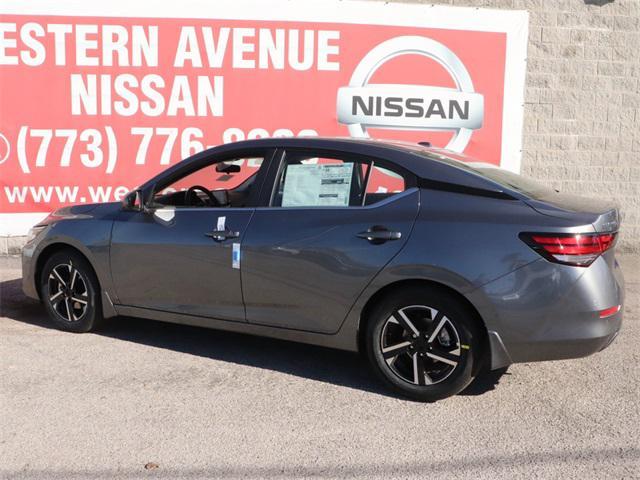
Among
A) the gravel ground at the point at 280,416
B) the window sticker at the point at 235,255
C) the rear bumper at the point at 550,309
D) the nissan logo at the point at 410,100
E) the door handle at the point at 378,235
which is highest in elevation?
the nissan logo at the point at 410,100

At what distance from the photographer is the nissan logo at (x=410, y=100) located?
8797 mm

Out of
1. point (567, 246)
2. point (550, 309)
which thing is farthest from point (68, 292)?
point (567, 246)

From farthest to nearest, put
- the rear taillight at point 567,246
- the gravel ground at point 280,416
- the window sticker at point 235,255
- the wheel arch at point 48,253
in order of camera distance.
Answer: the wheel arch at point 48,253 → the window sticker at point 235,255 → the rear taillight at point 567,246 → the gravel ground at point 280,416

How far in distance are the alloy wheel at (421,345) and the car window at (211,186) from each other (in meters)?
1.51

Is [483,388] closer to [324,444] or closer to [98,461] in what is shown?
[324,444]

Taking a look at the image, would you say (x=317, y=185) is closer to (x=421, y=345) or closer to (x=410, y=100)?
(x=421, y=345)

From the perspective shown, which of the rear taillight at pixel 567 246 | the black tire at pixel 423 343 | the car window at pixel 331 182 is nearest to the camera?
the rear taillight at pixel 567 246

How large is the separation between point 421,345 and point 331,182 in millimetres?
1183

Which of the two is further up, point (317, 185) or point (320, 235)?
point (317, 185)

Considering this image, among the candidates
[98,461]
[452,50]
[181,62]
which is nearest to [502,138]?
[452,50]

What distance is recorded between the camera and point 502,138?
9047 mm

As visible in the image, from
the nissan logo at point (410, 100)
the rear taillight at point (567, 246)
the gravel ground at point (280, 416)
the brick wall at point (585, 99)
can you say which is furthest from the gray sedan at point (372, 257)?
the brick wall at point (585, 99)

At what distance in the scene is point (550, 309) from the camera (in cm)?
378

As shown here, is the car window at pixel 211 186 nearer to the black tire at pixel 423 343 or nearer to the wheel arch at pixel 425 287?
the wheel arch at pixel 425 287
